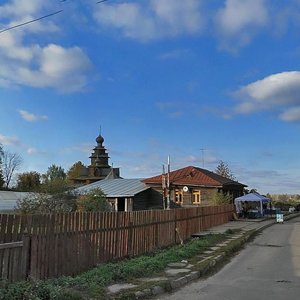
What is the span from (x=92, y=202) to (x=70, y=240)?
77.9 feet

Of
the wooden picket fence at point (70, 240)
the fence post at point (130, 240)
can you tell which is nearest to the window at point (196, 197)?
the wooden picket fence at point (70, 240)

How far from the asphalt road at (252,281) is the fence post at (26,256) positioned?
8.41ft

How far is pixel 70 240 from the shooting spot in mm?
9719

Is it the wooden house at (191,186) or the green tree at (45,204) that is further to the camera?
the wooden house at (191,186)

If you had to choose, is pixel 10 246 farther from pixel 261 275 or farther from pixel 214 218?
pixel 214 218

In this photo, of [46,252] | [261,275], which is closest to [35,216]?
[46,252]

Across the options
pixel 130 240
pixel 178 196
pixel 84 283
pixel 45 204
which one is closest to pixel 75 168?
pixel 178 196

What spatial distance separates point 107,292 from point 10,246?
1932mm

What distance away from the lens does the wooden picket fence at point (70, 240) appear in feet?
26.5

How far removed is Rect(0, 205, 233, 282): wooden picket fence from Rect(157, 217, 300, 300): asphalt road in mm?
2487

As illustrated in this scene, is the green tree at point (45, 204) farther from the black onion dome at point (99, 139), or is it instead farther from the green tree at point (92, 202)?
the black onion dome at point (99, 139)

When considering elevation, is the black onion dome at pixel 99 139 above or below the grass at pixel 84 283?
above

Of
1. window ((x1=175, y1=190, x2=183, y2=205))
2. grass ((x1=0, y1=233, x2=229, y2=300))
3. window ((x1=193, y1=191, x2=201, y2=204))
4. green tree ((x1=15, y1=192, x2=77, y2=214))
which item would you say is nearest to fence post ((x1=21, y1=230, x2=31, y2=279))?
grass ((x1=0, y1=233, x2=229, y2=300))

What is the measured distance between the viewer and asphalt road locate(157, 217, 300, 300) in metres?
8.44
